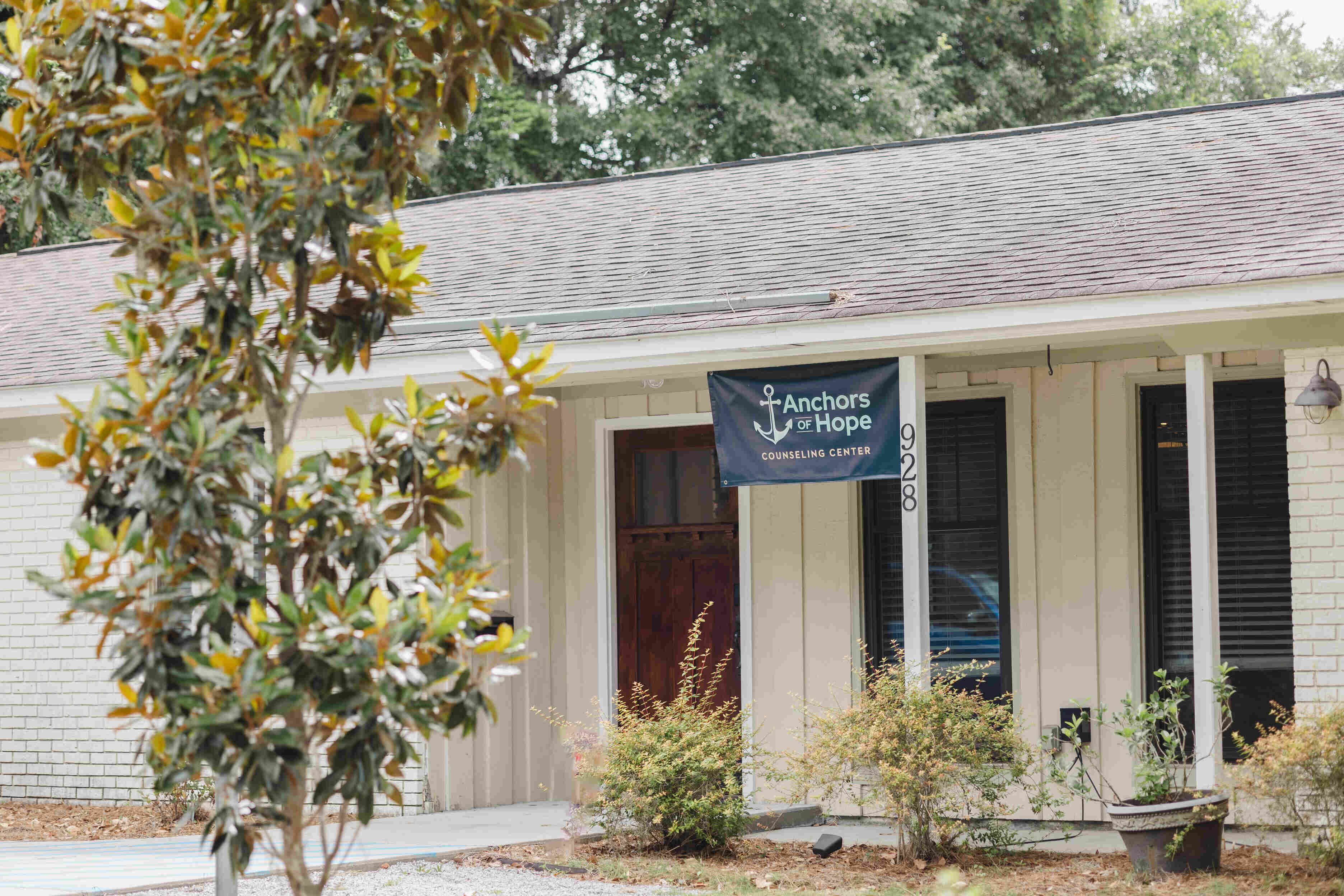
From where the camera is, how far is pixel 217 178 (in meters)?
3.93

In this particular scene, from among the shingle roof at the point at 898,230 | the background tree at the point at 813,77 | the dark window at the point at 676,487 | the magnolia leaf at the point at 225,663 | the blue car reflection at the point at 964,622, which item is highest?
the background tree at the point at 813,77

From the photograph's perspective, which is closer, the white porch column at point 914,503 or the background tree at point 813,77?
the white porch column at point 914,503

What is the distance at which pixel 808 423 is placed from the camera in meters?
8.61

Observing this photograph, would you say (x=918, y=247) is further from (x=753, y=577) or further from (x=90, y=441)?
(x=90, y=441)

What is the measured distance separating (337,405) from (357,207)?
22.2 ft

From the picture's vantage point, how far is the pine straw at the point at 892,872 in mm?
6879

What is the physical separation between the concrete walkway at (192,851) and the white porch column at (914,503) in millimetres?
2374

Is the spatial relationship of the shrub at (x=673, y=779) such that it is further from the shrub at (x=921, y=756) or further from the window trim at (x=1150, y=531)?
the window trim at (x=1150, y=531)

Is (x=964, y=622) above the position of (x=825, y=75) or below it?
below

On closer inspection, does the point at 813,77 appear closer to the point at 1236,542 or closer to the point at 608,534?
the point at 608,534

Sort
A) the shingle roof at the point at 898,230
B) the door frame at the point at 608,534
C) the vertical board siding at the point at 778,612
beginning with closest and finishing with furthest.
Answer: the shingle roof at the point at 898,230
the vertical board siding at the point at 778,612
the door frame at the point at 608,534

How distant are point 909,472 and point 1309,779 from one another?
8.33ft

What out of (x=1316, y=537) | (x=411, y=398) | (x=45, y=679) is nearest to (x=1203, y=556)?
(x=1316, y=537)

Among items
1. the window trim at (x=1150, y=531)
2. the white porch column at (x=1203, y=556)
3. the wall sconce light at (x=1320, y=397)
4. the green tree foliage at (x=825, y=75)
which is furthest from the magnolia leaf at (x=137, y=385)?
the green tree foliage at (x=825, y=75)
